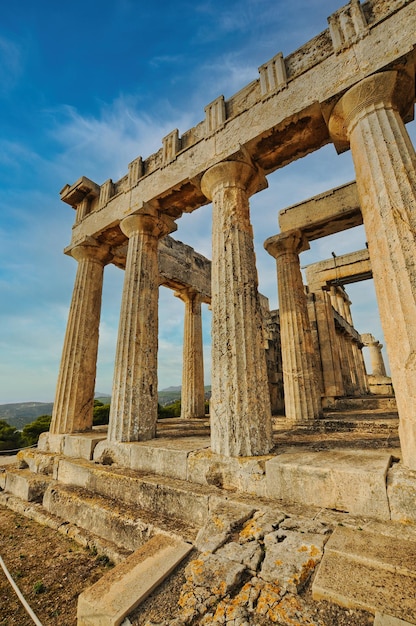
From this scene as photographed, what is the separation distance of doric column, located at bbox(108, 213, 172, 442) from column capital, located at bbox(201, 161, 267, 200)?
2.04 meters

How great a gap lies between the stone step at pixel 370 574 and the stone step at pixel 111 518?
1482 mm

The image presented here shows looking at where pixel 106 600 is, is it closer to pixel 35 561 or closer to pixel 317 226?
pixel 35 561

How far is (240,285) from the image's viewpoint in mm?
4777

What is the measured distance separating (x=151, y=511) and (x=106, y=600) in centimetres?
184

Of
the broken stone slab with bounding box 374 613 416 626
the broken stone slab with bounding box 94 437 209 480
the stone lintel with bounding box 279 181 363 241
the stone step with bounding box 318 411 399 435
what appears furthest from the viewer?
the stone lintel with bounding box 279 181 363 241

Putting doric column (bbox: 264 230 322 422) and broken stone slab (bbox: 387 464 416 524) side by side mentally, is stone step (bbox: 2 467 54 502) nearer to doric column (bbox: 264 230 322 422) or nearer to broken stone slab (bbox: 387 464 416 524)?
broken stone slab (bbox: 387 464 416 524)

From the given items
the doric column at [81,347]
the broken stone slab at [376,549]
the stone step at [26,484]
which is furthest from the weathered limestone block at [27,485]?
the broken stone slab at [376,549]

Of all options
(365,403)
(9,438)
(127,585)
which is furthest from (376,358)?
(127,585)

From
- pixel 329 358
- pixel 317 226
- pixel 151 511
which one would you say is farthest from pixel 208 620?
pixel 329 358

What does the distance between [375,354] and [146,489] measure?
26.1 m

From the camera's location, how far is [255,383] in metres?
4.39

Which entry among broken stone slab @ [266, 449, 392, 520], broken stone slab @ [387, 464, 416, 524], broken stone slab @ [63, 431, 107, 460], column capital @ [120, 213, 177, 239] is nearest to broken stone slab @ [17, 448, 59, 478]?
broken stone slab @ [63, 431, 107, 460]

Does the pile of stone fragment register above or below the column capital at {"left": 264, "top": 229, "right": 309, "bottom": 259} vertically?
below

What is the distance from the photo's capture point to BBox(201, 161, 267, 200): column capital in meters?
5.42
